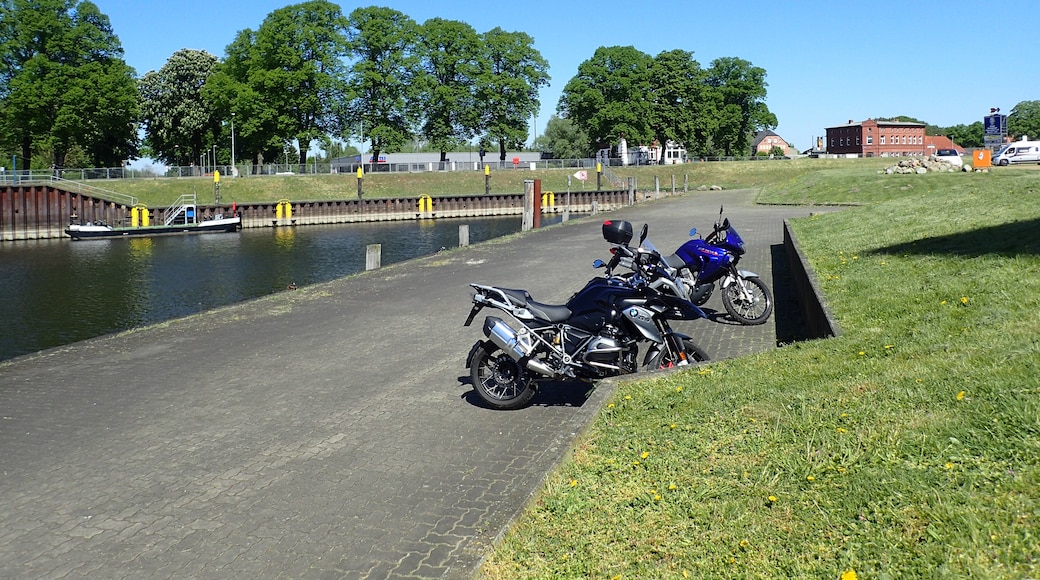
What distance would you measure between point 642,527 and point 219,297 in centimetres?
2311

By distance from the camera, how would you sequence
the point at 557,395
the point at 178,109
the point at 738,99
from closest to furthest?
the point at 557,395 → the point at 178,109 → the point at 738,99

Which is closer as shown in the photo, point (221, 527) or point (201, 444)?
point (221, 527)

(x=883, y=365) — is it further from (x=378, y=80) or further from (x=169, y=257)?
(x=378, y=80)

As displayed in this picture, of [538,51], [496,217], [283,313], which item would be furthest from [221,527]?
[538,51]

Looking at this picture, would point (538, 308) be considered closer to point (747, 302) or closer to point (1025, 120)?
point (747, 302)

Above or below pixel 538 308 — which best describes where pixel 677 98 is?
above

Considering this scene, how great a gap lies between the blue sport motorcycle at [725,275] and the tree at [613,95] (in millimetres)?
74843

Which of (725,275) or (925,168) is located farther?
(925,168)

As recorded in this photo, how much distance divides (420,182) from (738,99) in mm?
45684

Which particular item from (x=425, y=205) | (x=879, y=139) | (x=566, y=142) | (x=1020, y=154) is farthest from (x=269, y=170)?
(x=879, y=139)

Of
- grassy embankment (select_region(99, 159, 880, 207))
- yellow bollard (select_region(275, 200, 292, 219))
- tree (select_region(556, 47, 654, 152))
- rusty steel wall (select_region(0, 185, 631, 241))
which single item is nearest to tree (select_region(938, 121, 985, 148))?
grassy embankment (select_region(99, 159, 880, 207))

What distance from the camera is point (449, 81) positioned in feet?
258

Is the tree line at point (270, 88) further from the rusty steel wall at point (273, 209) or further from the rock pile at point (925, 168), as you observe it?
the rock pile at point (925, 168)

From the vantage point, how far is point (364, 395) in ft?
27.7
